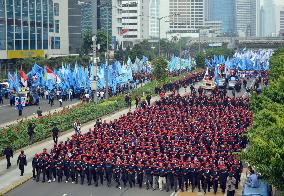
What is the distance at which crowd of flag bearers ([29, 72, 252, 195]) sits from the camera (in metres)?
22.7

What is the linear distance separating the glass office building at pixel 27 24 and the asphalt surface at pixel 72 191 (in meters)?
48.0

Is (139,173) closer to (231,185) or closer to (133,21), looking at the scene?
(231,185)

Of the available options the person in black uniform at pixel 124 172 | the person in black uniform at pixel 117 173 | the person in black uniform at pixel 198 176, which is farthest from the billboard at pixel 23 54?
the person in black uniform at pixel 198 176

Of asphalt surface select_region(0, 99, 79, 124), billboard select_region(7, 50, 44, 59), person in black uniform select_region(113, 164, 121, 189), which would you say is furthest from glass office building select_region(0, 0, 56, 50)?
person in black uniform select_region(113, 164, 121, 189)

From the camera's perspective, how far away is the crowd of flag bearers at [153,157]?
22.7m

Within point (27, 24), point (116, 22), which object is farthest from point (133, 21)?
point (27, 24)

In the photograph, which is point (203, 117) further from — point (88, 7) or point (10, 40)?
point (88, 7)

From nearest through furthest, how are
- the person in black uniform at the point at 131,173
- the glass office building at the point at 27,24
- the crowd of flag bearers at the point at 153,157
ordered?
1. the crowd of flag bearers at the point at 153,157
2. the person in black uniform at the point at 131,173
3. the glass office building at the point at 27,24

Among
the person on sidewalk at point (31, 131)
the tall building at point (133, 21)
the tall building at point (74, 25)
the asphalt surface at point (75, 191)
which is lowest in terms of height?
the asphalt surface at point (75, 191)

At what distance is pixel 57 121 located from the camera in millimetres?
36438

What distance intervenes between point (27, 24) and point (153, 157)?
178 ft

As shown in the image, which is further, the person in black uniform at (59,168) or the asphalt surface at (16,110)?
the asphalt surface at (16,110)

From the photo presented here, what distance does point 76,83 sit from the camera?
54.1 m

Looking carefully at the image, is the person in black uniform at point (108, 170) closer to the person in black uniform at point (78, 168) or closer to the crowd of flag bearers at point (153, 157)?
the crowd of flag bearers at point (153, 157)
